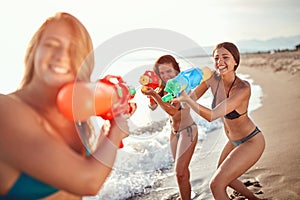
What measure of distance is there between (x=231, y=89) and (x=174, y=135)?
804mm

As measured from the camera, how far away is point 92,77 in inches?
69.1

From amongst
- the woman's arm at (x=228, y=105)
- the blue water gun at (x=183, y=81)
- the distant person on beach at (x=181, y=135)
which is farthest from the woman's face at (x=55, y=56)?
the distant person on beach at (x=181, y=135)

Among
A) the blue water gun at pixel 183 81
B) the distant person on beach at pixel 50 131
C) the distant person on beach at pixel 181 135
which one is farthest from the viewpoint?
the distant person on beach at pixel 181 135

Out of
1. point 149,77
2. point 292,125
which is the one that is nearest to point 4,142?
point 149,77

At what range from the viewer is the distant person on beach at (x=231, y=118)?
322 centimetres

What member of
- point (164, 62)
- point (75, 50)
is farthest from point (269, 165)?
point (75, 50)

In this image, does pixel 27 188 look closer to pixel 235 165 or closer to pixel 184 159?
pixel 235 165

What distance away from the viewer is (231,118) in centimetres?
351

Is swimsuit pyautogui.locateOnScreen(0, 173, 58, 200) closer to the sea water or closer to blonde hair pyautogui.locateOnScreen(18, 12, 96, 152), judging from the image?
blonde hair pyautogui.locateOnScreen(18, 12, 96, 152)

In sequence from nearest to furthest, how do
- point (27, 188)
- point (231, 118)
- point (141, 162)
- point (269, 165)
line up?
point (27, 188) < point (231, 118) < point (269, 165) < point (141, 162)

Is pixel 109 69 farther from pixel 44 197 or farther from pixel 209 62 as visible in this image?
pixel 209 62

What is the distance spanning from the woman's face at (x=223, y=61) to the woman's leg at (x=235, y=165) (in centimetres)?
63

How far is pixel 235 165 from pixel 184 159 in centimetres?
65

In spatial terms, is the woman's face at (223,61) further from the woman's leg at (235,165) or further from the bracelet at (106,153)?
the bracelet at (106,153)
